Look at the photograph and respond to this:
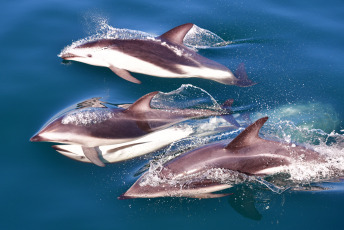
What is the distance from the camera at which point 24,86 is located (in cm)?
704

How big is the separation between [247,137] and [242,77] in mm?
2673

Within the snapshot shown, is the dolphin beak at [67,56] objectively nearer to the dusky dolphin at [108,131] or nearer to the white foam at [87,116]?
the dusky dolphin at [108,131]

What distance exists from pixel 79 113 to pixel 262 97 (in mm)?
3388

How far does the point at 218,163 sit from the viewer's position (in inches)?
199

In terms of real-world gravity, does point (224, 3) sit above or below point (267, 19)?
above

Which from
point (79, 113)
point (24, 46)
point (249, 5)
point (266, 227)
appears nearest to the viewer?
point (266, 227)

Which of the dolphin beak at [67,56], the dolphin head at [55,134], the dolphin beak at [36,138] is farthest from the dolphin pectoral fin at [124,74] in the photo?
the dolphin beak at [36,138]

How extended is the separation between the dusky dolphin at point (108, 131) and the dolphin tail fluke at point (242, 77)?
1839mm

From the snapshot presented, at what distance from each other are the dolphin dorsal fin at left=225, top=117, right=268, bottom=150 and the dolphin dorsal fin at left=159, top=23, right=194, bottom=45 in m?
3.21

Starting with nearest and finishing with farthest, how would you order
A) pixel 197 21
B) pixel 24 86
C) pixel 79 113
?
pixel 79 113 < pixel 24 86 < pixel 197 21

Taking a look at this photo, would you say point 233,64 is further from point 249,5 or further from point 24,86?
point 24,86

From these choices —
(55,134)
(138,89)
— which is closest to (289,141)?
(138,89)

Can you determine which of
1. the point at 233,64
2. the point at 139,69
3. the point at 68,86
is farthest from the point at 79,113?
the point at 233,64

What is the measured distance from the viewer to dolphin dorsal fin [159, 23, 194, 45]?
7.54m
